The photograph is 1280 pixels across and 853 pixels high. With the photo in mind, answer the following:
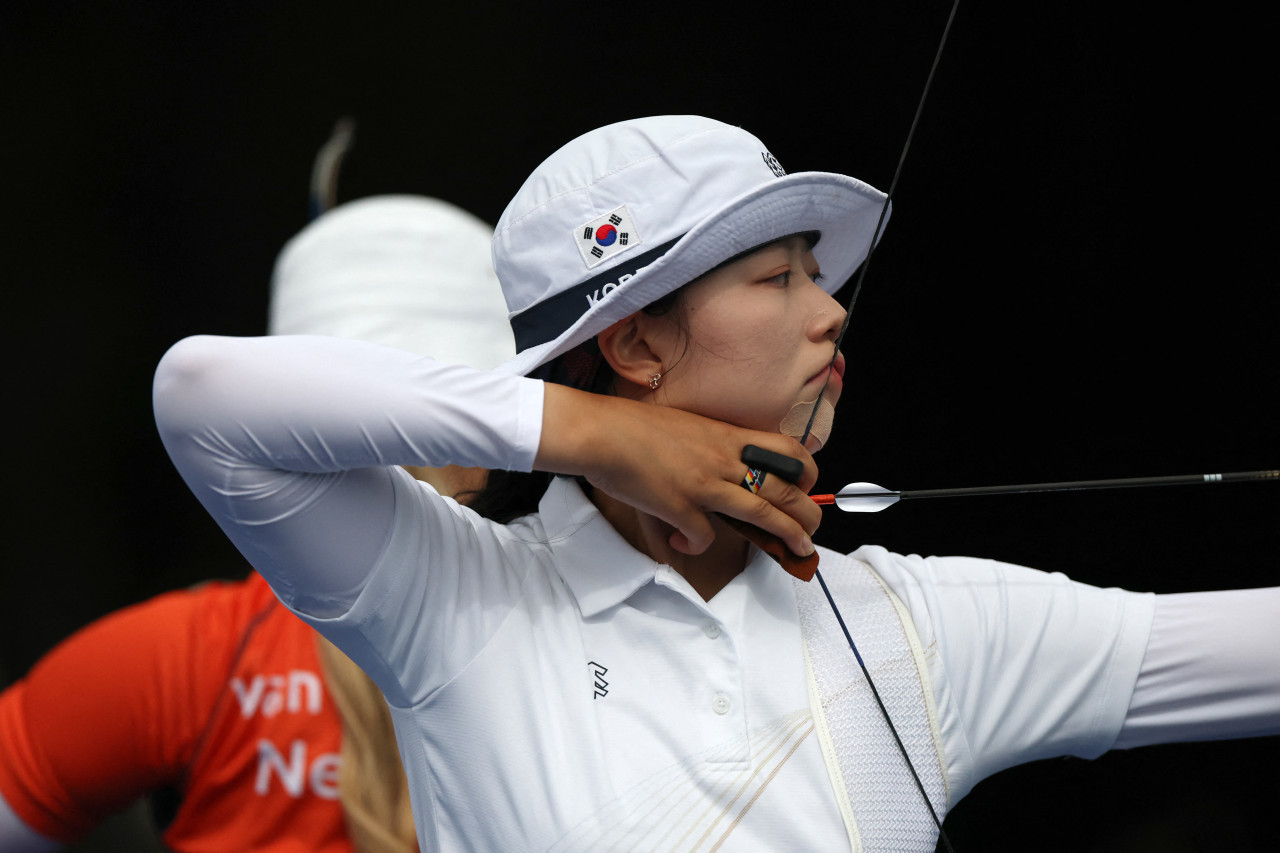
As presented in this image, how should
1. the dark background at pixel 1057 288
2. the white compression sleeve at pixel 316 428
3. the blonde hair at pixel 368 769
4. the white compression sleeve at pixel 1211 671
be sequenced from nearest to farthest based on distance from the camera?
the white compression sleeve at pixel 316 428
the white compression sleeve at pixel 1211 671
the dark background at pixel 1057 288
the blonde hair at pixel 368 769

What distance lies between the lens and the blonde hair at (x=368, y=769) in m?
1.40

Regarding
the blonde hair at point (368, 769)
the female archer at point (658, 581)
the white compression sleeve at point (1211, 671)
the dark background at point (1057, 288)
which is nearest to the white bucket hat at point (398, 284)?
the dark background at point (1057, 288)

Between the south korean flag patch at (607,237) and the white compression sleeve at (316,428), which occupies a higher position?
the south korean flag patch at (607,237)

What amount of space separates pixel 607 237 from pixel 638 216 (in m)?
0.03

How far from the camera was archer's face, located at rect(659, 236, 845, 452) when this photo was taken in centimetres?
93

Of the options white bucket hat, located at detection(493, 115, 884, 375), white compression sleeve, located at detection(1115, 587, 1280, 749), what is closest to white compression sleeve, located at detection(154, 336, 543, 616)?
white bucket hat, located at detection(493, 115, 884, 375)

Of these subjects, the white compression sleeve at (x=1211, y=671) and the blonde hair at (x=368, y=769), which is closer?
the white compression sleeve at (x=1211, y=671)

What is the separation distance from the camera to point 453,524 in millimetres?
963

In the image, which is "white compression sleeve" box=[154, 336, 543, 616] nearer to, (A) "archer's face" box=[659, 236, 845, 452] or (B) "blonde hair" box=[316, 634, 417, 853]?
(A) "archer's face" box=[659, 236, 845, 452]

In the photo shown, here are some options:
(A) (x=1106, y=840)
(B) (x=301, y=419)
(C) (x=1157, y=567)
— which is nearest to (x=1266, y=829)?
(A) (x=1106, y=840)

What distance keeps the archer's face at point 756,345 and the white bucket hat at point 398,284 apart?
79 cm

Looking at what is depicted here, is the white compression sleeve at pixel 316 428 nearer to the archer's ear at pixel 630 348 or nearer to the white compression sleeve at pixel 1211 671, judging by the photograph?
the archer's ear at pixel 630 348

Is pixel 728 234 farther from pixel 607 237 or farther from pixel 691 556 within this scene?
pixel 691 556

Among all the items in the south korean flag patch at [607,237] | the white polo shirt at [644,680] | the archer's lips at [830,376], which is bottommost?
the white polo shirt at [644,680]
